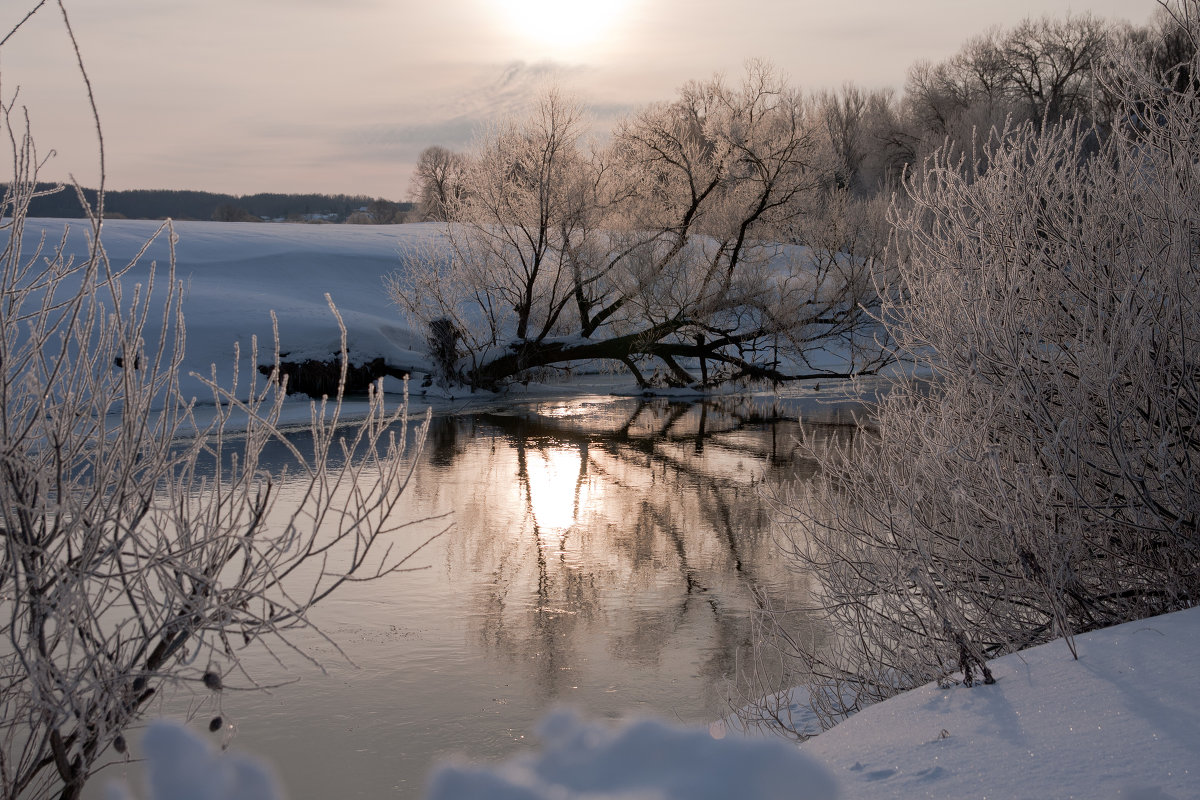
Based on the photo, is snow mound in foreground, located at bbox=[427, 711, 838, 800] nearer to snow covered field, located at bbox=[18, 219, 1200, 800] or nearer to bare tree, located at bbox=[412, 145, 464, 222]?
snow covered field, located at bbox=[18, 219, 1200, 800]

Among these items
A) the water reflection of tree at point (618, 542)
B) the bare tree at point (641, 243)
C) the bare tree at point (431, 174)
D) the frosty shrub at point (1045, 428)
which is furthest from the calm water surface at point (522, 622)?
the bare tree at point (431, 174)

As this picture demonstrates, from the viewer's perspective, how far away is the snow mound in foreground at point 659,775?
2.45 m

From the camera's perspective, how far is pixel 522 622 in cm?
706

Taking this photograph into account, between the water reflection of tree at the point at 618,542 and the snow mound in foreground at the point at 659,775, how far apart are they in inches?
118

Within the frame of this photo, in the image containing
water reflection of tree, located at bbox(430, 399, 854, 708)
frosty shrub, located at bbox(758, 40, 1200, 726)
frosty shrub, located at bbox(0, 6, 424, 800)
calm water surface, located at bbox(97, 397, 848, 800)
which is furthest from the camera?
water reflection of tree, located at bbox(430, 399, 854, 708)

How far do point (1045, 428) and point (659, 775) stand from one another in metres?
2.80

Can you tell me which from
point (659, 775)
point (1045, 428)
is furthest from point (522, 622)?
point (659, 775)

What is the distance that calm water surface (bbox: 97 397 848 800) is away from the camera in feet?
17.2

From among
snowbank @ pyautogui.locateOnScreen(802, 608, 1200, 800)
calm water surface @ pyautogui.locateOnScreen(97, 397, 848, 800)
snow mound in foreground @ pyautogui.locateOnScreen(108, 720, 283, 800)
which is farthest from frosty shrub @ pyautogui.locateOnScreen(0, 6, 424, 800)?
snowbank @ pyautogui.locateOnScreen(802, 608, 1200, 800)

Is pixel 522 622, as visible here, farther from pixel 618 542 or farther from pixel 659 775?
pixel 659 775

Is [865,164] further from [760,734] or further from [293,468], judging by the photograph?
[760,734]

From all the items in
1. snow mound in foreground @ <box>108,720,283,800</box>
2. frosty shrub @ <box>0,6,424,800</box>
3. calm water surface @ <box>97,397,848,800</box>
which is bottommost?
calm water surface @ <box>97,397,848,800</box>

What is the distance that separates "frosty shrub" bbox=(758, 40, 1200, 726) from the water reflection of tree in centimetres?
156

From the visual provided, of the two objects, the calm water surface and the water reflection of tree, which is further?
the water reflection of tree
